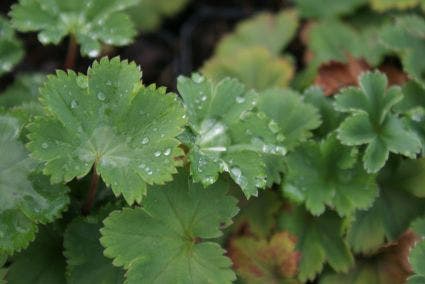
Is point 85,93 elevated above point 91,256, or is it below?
above

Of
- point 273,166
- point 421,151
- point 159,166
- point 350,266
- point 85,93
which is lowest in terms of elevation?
point 350,266

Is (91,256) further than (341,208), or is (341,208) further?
(341,208)

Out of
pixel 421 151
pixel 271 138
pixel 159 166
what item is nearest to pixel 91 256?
pixel 159 166

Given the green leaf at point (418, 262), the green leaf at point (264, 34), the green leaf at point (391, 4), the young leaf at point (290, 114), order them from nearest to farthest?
1. the green leaf at point (418, 262)
2. the young leaf at point (290, 114)
3. the green leaf at point (391, 4)
4. the green leaf at point (264, 34)

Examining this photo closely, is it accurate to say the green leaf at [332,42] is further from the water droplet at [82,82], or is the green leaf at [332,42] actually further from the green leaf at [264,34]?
the water droplet at [82,82]

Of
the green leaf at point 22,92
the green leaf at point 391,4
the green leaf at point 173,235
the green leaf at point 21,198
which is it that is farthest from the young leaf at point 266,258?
the green leaf at point 391,4

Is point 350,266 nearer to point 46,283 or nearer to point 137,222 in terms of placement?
point 137,222
